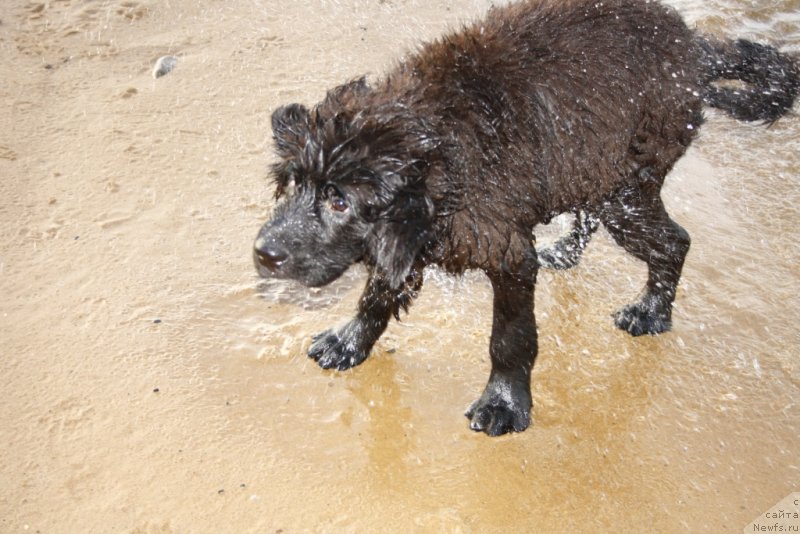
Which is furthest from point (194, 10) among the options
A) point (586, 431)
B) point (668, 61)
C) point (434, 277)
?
point (586, 431)

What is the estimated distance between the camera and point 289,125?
3088mm

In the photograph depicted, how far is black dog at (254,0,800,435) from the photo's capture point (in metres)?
2.90

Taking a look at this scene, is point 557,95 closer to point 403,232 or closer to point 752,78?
point 403,232

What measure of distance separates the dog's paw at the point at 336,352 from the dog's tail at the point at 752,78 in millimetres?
2278

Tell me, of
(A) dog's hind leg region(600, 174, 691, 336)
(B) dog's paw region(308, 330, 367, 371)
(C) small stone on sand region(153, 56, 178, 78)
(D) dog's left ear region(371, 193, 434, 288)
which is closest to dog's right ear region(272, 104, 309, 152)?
(D) dog's left ear region(371, 193, 434, 288)

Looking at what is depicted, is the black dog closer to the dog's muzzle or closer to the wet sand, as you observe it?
the dog's muzzle

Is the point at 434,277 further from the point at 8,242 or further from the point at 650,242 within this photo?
the point at 8,242

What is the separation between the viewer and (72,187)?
4.59 metres

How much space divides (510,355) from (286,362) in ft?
3.86

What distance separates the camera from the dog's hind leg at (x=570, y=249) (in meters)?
4.57

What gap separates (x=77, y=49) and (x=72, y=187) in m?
1.76

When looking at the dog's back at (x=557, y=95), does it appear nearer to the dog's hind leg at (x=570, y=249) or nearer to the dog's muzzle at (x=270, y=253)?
the dog's muzzle at (x=270, y=253)

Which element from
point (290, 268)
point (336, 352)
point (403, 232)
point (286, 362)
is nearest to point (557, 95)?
point (403, 232)

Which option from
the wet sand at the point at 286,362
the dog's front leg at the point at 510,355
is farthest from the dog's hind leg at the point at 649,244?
the dog's front leg at the point at 510,355
